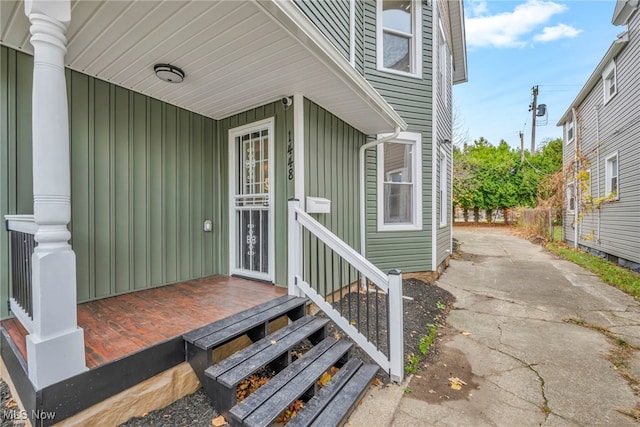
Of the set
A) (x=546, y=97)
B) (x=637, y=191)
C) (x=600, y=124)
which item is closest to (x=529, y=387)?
(x=637, y=191)

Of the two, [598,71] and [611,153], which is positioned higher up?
[598,71]

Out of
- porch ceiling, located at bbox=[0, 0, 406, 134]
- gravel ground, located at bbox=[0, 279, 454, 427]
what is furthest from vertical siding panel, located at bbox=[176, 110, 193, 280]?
gravel ground, located at bbox=[0, 279, 454, 427]

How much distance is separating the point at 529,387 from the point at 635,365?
4.19 ft

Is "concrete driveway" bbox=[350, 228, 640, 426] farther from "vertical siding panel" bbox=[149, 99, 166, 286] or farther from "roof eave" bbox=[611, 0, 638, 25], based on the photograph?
"roof eave" bbox=[611, 0, 638, 25]

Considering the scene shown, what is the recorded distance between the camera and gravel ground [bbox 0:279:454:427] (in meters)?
1.83

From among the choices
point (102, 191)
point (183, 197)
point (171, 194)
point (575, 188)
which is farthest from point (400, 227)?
point (575, 188)

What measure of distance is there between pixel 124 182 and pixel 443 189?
631 cm

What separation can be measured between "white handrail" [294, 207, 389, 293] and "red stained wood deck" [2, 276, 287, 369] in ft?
2.85

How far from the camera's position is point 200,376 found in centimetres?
203

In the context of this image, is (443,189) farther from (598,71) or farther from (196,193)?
(598,71)

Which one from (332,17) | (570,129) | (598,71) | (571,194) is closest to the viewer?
(332,17)

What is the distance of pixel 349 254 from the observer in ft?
8.77

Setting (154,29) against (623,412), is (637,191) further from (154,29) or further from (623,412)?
(154,29)

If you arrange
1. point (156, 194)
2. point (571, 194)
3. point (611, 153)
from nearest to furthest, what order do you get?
point (156, 194), point (611, 153), point (571, 194)
